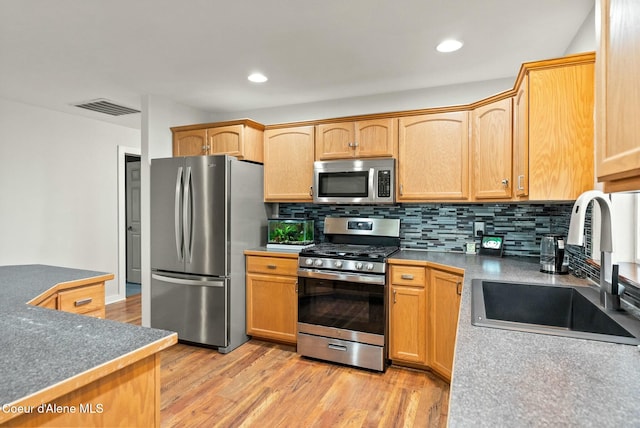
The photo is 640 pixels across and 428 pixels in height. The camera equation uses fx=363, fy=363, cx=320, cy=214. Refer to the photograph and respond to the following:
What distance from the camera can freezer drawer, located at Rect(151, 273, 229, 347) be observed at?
310cm

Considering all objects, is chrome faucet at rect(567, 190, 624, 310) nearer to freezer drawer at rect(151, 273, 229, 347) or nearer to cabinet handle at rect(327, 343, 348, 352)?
cabinet handle at rect(327, 343, 348, 352)

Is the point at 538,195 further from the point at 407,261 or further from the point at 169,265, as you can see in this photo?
the point at 169,265

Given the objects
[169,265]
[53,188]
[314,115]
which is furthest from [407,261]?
[53,188]

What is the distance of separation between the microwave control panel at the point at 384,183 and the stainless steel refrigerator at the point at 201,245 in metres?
1.19

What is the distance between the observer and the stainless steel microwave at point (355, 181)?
3029 mm

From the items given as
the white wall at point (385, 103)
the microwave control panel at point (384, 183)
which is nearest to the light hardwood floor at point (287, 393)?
the microwave control panel at point (384, 183)

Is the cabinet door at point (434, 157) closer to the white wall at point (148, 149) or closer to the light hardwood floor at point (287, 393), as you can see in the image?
the light hardwood floor at point (287, 393)

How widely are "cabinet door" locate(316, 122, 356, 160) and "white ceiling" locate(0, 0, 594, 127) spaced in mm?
357

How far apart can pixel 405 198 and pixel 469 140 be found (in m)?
0.66

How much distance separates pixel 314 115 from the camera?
369cm

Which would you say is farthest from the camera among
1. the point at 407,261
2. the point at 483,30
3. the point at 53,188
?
the point at 53,188

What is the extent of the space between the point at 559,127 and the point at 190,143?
10.1 ft

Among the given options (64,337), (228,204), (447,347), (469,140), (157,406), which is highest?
(469,140)

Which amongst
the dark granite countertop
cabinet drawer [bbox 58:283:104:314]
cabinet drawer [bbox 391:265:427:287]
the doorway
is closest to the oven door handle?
cabinet drawer [bbox 391:265:427:287]
